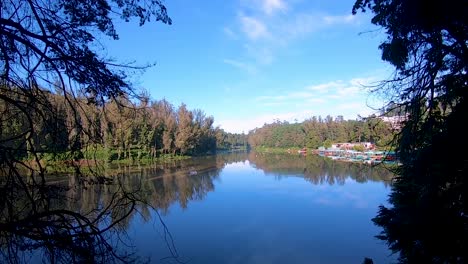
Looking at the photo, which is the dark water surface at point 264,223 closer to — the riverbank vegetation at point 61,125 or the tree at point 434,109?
the tree at point 434,109

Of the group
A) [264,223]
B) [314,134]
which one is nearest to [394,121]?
[264,223]

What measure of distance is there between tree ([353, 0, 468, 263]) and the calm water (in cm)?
112

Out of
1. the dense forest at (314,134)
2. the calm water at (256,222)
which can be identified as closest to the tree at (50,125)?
the calm water at (256,222)

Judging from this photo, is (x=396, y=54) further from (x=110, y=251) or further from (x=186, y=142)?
(x=186, y=142)

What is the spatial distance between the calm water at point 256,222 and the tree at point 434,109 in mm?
1116

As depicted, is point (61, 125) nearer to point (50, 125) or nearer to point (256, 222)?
point (50, 125)

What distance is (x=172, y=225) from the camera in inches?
462

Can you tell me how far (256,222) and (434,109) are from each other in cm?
925

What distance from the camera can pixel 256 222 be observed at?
41.0ft

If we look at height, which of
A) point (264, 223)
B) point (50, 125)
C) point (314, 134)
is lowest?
point (264, 223)

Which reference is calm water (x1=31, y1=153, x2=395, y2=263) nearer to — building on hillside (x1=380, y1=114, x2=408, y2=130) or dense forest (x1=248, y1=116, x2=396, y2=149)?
building on hillside (x1=380, y1=114, x2=408, y2=130)

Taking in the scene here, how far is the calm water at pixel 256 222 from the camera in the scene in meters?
8.86

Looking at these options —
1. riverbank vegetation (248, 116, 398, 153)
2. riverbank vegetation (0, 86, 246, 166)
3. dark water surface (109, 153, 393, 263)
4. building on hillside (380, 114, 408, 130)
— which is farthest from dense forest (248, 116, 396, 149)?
riverbank vegetation (0, 86, 246, 166)

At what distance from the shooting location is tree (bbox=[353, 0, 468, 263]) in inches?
133
